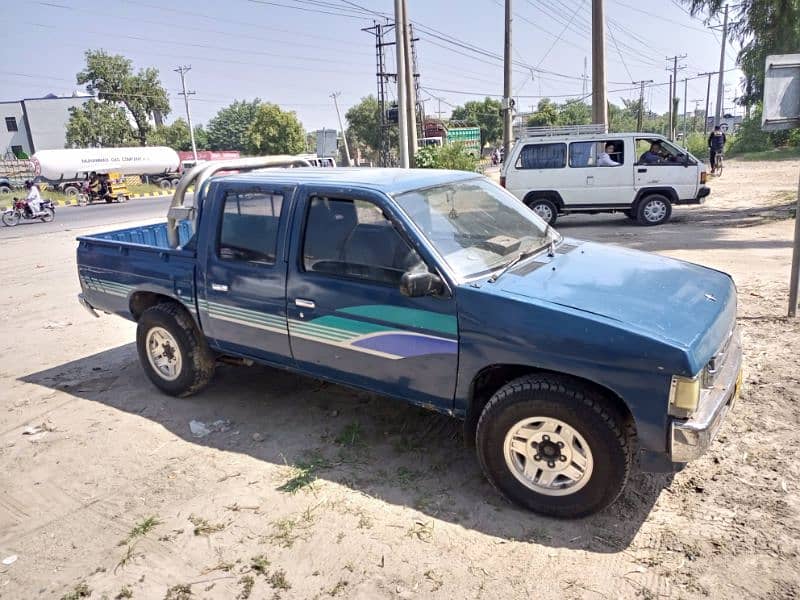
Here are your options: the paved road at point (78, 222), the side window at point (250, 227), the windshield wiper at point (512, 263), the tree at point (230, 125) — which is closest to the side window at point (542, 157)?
the windshield wiper at point (512, 263)

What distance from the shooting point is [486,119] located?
281 ft

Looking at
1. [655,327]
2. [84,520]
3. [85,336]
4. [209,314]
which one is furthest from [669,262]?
[85,336]

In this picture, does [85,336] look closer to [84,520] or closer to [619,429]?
[84,520]

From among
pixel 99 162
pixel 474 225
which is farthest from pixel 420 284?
pixel 99 162

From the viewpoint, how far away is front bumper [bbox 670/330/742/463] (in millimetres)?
2783

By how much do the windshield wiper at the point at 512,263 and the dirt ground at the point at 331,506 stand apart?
4.11ft

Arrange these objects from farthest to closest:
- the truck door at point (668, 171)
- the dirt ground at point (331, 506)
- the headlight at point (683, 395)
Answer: the truck door at point (668, 171) < the dirt ground at point (331, 506) < the headlight at point (683, 395)

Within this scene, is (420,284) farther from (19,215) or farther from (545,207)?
(19,215)


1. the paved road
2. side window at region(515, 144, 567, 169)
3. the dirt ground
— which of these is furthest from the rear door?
the paved road

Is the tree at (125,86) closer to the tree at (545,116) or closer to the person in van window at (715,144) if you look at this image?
the tree at (545,116)

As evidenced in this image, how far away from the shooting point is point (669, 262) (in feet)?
13.2

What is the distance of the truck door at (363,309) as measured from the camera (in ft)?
11.2

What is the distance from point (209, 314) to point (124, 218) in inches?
736

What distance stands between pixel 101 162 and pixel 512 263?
43.1m
